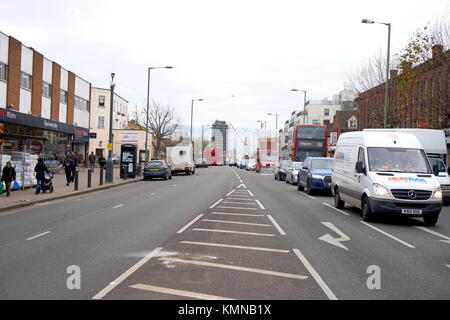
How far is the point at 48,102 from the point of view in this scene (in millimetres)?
34094

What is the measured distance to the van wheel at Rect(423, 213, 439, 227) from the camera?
12016 mm

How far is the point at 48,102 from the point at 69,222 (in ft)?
81.7

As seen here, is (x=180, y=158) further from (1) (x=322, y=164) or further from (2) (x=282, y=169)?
(1) (x=322, y=164)

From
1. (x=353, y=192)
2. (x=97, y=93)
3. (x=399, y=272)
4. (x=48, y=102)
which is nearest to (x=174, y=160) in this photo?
(x=48, y=102)

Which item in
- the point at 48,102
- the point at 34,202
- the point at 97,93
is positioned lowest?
the point at 34,202

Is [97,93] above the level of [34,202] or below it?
above

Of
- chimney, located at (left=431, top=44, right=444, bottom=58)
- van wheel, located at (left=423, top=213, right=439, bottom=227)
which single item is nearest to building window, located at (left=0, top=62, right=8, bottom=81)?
van wheel, located at (left=423, top=213, right=439, bottom=227)

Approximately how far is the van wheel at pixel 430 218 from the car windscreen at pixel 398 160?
122 cm

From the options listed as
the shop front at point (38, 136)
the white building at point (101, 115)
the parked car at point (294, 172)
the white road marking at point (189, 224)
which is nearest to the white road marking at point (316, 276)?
the white road marking at point (189, 224)

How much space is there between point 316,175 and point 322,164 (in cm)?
133

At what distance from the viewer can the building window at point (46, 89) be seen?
110 feet

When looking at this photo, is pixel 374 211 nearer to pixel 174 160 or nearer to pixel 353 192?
pixel 353 192

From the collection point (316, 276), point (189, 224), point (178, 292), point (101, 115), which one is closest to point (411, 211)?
point (189, 224)
